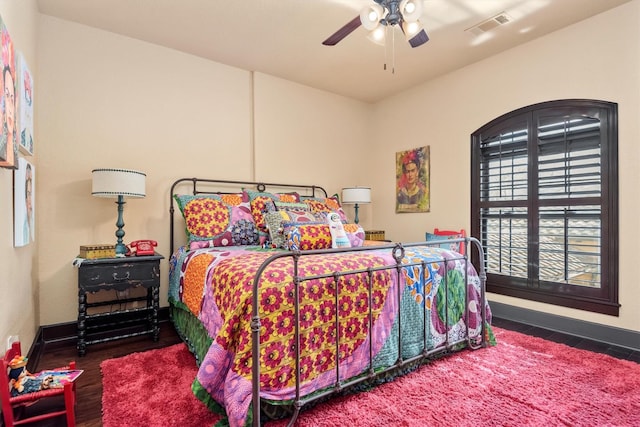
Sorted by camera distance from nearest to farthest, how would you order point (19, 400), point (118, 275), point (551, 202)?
1. point (19, 400)
2. point (118, 275)
3. point (551, 202)

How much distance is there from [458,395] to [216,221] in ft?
7.14

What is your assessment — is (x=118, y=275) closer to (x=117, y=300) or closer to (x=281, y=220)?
(x=117, y=300)

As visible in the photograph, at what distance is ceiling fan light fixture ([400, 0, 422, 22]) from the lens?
1.96 meters

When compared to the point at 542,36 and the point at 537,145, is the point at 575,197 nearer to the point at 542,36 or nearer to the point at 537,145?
the point at 537,145

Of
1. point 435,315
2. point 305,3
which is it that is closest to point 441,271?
point 435,315

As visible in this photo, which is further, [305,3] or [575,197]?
[575,197]

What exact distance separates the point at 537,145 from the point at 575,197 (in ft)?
1.90

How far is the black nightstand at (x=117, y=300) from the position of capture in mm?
2414

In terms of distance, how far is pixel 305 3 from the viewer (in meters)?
2.52

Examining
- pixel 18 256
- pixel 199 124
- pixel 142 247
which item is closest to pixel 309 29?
pixel 199 124

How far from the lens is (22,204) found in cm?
196

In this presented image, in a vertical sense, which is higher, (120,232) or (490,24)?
(490,24)

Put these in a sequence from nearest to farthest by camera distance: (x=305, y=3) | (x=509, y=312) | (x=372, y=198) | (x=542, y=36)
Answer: (x=305, y=3)
(x=542, y=36)
(x=509, y=312)
(x=372, y=198)

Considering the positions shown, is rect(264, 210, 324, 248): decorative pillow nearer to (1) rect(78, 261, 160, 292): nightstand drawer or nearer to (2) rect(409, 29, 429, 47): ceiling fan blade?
(1) rect(78, 261, 160, 292): nightstand drawer
